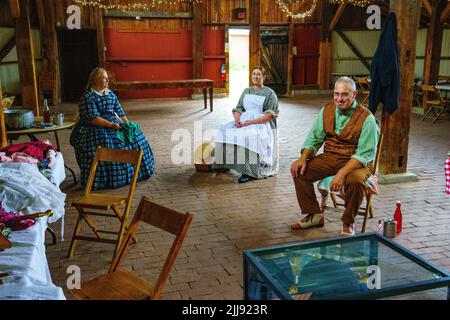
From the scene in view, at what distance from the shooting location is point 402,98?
558 centimetres

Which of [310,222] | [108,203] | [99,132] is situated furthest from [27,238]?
[99,132]

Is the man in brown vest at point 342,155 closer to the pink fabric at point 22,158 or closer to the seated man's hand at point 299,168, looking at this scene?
the seated man's hand at point 299,168

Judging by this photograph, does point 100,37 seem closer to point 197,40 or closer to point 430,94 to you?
point 197,40

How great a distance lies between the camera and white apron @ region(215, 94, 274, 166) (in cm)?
579

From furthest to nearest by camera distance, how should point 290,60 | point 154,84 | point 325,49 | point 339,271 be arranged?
point 325,49
point 290,60
point 154,84
point 339,271

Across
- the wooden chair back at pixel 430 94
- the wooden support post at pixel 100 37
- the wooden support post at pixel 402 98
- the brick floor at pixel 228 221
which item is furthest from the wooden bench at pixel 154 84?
the wooden support post at pixel 402 98

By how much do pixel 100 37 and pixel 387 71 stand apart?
411 inches

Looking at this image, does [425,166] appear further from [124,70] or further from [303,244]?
[124,70]

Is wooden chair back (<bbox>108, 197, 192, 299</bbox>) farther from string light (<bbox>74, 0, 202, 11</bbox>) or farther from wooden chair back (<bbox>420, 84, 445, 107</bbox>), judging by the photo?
string light (<bbox>74, 0, 202, 11</bbox>)

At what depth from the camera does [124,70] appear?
46.3 feet

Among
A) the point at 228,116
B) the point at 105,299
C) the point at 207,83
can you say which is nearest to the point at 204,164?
the point at 105,299

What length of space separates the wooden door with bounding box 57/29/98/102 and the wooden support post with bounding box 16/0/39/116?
163 inches

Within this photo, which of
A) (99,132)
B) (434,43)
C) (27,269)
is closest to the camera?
(27,269)

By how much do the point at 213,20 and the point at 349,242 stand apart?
12800mm
